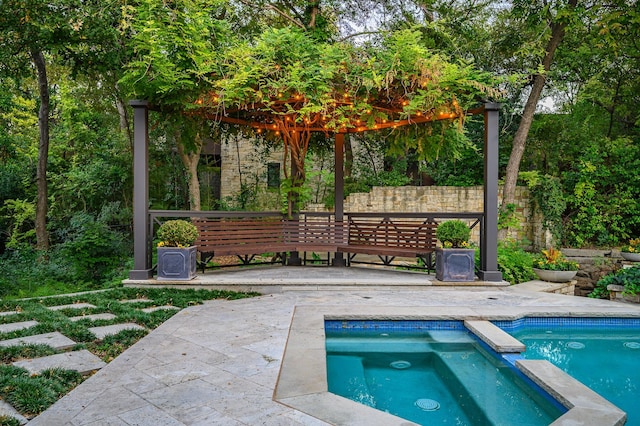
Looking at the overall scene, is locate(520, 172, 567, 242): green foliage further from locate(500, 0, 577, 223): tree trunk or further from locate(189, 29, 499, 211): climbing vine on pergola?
locate(189, 29, 499, 211): climbing vine on pergola

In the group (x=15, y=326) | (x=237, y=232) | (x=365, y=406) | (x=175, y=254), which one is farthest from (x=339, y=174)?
(x=365, y=406)

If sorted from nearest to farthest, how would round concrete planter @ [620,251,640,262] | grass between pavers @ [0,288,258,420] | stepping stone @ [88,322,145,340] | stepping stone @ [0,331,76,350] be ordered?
grass between pavers @ [0,288,258,420] < stepping stone @ [0,331,76,350] < stepping stone @ [88,322,145,340] < round concrete planter @ [620,251,640,262]

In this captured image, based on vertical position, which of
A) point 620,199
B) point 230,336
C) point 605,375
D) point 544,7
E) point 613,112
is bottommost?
point 605,375

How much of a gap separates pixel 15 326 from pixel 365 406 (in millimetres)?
3313

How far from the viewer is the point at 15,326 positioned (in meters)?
3.91

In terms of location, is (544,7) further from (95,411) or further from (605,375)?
(95,411)

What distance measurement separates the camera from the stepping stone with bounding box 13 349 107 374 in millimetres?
2902

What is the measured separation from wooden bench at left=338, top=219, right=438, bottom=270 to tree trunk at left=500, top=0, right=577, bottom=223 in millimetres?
3955

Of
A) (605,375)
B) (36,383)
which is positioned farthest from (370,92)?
(36,383)

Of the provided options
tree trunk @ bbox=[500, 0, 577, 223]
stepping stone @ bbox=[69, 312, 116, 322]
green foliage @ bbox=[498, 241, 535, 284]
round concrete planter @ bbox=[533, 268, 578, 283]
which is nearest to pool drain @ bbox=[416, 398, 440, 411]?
stepping stone @ bbox=[69, 312, 116, 322]

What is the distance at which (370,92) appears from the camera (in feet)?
20.3

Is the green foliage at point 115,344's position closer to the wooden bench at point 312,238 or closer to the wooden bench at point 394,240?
the wooden bench at point 312,238

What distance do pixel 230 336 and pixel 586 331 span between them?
3.58 m

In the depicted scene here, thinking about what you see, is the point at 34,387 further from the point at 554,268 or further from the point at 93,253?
the point at 554,268
